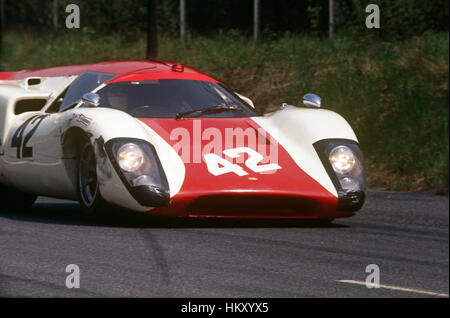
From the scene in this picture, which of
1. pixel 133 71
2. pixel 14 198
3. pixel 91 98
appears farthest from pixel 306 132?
pixel 14 198

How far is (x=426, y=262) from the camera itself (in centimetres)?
493

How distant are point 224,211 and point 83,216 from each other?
1.06 meters

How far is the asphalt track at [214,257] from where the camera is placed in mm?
3344

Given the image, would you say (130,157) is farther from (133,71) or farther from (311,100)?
(311,100)

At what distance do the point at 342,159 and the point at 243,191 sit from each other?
0.71m

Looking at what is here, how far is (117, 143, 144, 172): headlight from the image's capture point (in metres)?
4.97

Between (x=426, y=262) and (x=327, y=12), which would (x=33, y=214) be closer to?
(x=426, y=262)

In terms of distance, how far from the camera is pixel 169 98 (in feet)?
16.1

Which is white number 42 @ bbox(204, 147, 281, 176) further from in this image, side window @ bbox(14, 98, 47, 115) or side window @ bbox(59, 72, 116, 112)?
side window @ bbox(14, 98, 47, 115)

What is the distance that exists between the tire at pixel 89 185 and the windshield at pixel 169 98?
0.99 feet

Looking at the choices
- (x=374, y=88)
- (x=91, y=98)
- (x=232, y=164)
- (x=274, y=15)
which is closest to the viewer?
(x=274, y=15)

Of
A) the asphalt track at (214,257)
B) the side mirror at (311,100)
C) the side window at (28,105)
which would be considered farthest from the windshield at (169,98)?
the side window at (28,105)
